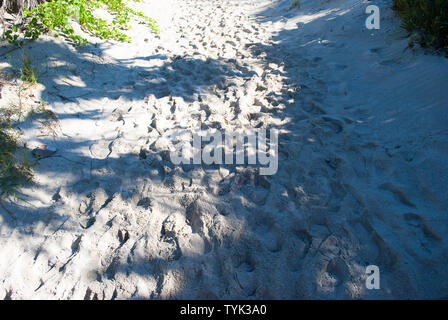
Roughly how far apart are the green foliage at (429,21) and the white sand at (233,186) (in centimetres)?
23

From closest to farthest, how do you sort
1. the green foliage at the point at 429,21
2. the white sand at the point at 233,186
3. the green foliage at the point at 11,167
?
1. the white sand at the point at 233,186
2. the green foliage at the point at 11,167
3. the green foliage at the point at 429,21

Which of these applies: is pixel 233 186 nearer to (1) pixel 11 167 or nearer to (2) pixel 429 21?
(1) pixel 11 167

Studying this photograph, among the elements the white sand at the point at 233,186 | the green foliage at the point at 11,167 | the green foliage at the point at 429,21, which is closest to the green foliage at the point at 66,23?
the white sand at the point at 233,186

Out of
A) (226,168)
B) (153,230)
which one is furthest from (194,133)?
(153,230)

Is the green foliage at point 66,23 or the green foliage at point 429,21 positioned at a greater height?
the green foliage at point 66,23

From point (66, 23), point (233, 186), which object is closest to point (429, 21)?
point (233, 186)

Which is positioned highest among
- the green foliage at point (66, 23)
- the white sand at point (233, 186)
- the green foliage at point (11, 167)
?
the green foliage at point (66, 23)

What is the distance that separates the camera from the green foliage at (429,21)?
366cm

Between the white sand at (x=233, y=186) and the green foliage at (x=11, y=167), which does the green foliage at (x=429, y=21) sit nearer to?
the white sand at (x=233, y=186)

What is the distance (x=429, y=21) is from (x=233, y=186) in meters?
3.90

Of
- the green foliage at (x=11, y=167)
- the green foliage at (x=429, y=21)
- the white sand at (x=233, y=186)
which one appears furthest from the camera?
the green foliage at (x=429, y=21)

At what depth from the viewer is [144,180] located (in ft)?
8.41

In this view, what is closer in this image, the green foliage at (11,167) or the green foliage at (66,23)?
the green foliage at (11,167)

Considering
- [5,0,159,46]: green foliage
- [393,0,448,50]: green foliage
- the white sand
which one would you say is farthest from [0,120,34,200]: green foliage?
[393,0,448,50]: green foliage
